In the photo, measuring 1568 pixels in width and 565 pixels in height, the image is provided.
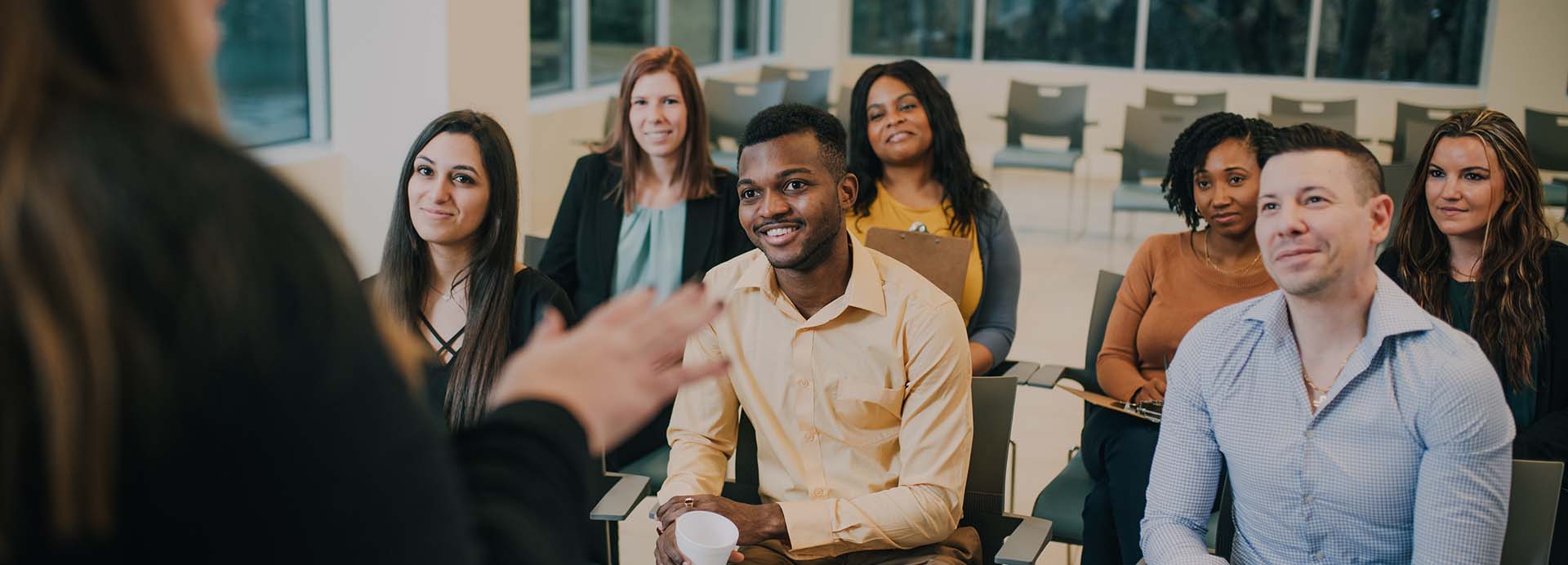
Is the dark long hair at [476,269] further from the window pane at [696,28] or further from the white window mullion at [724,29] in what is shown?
the white window mullion at [724,29]

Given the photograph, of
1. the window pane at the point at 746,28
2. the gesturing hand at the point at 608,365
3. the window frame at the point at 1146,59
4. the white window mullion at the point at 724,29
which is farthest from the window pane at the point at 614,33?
the gesturing hand at the point at 608,365

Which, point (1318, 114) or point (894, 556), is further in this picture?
point (1318, 114)

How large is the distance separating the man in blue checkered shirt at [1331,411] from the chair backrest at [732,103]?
558cm

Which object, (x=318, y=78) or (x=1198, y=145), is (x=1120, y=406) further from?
(x=318, y=78)

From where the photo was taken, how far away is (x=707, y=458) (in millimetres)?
2414

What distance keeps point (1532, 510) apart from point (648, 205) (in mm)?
2230

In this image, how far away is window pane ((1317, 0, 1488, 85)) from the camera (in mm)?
9797

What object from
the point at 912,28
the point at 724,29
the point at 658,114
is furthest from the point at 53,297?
the point at 912,28

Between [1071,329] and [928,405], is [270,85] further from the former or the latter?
[928,405]

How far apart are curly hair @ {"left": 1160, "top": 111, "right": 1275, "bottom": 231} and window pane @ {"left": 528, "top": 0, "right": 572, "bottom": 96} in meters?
5.03

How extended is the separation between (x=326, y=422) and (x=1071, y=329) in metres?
5.40

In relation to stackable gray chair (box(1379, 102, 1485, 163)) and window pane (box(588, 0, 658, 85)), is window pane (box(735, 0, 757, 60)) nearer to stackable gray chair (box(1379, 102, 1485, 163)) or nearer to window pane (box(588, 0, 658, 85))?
window pane (box(588, 0, 658, 85))

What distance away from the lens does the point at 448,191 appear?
2.54 m

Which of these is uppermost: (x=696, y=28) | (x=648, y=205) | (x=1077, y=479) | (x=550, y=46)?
(x=696, y=28)
